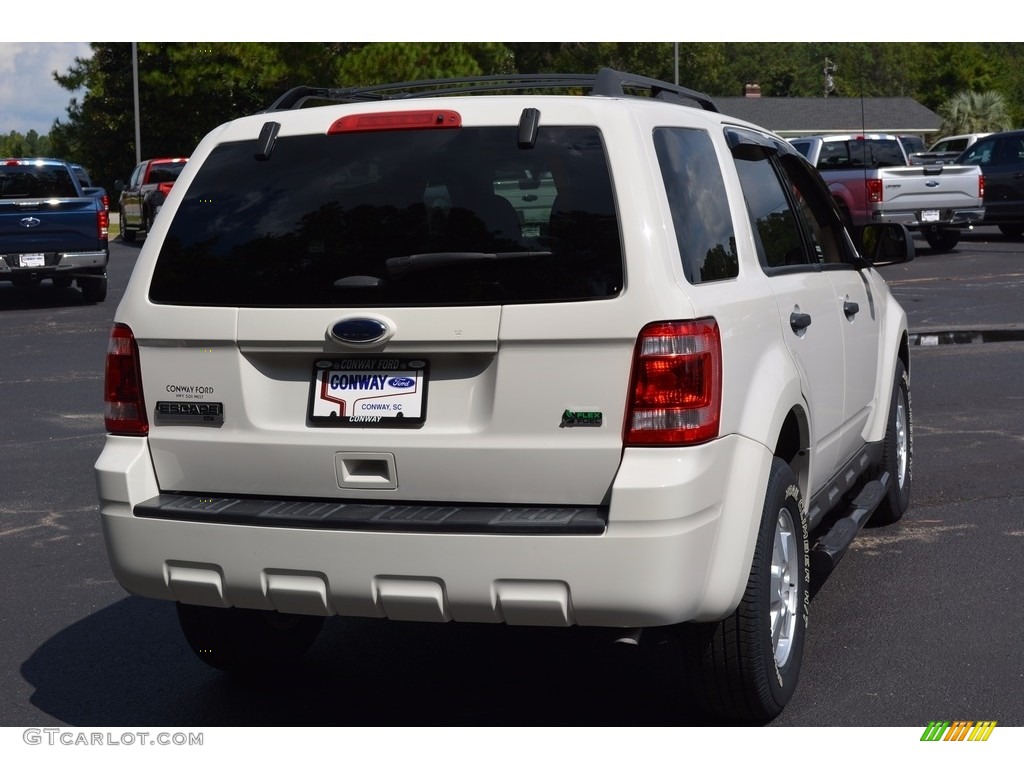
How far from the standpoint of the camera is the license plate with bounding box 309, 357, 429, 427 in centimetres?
406

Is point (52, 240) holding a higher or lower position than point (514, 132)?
lower

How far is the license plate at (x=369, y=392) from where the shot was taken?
4.06m

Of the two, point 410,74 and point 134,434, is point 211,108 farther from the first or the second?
point 134,434

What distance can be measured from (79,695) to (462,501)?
1817 mm

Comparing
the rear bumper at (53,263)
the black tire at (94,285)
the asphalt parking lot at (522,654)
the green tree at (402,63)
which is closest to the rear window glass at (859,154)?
the black tire at (94,285)

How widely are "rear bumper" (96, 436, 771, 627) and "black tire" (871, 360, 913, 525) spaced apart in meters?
2.68

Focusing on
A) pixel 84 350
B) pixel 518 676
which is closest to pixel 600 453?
pixel 518 676

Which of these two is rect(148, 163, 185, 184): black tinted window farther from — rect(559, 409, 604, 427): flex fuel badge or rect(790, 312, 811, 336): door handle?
rect(559, 409, 604, 427): flex fuel badge

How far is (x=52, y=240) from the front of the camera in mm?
19359

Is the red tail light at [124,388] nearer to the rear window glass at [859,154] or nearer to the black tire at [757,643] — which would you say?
the black tire at [757,643]

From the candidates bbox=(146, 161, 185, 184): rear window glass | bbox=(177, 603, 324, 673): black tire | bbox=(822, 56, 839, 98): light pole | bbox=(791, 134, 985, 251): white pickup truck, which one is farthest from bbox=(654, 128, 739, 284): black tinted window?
bbox=(822, 56, 839, 98): light pole

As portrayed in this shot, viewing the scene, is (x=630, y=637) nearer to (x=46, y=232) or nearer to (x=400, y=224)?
(x=400, y=224)
